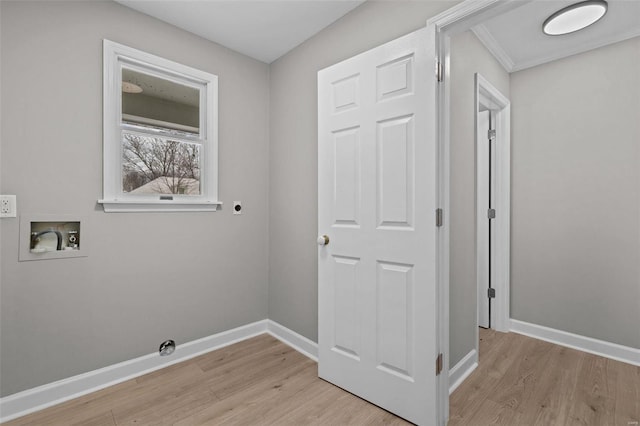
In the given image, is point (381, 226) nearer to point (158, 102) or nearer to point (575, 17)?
point (158, 102)

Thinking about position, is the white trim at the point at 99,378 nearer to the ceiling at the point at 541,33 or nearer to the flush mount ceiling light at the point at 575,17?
the ceiling at the point at 541,33

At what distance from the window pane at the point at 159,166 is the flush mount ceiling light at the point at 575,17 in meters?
2.79

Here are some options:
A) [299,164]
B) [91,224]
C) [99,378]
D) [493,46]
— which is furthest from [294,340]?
[493,46]

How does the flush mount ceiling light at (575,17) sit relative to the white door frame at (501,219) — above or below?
above

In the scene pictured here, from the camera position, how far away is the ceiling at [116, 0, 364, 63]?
2.01 metres

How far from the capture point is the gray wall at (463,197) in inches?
76.7

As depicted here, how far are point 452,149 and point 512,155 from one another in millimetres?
1340

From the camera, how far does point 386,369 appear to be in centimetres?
174

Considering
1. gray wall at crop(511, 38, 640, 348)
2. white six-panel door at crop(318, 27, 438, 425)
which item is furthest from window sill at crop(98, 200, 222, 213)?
gray wall at crop(511, 38, 640, 348)

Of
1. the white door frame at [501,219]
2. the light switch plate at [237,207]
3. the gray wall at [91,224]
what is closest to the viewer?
the gray wall at [91,224]

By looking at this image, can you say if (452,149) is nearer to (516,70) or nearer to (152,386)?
(516,70)

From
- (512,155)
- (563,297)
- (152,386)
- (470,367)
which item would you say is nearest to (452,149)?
(512,155)

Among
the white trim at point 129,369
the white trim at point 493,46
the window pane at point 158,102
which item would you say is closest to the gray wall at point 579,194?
the white trim at point 493,46

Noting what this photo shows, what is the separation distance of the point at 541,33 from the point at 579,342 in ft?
8.23
